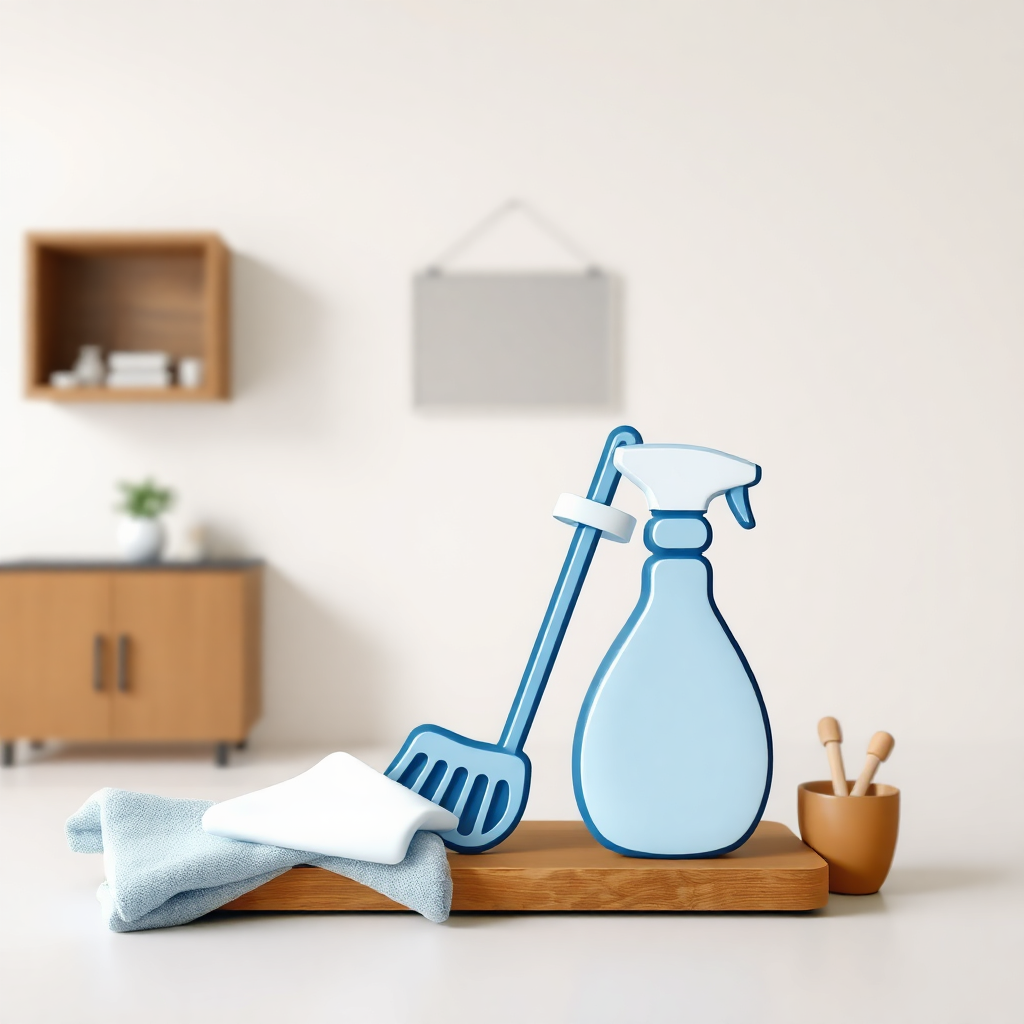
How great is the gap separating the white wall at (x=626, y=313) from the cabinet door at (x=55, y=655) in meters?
0.47

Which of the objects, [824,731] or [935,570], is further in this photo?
[935,570]

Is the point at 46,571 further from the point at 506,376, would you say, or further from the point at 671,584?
the point at 671,584

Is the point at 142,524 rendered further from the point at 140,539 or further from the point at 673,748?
the point at 673,748

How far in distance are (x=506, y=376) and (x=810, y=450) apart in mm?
1093

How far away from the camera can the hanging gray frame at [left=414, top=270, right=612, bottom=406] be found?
4.02 m

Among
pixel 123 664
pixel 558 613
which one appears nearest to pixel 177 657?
pixel 123 664

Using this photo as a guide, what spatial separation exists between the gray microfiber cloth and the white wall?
219 centimetres

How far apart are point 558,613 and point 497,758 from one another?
265mm

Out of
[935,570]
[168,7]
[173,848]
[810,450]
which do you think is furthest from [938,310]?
[173,848]

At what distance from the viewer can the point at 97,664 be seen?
11.9 feet

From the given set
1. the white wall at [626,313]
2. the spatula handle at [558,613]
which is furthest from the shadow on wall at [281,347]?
the spatula handle at [558,613]

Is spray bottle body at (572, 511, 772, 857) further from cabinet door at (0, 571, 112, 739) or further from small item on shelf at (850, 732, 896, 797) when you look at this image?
cabinet door at (0, 571, 112, 739)

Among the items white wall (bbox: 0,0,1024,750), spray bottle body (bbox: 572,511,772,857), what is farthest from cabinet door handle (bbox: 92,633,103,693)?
spray bottle body (bbox: 572,511,772,857)

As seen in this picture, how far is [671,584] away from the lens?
197 cm
